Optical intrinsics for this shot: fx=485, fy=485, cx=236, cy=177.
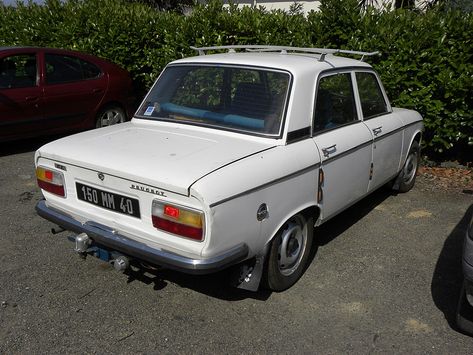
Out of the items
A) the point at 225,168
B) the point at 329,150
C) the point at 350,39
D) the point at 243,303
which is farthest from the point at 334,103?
the point at 350,39

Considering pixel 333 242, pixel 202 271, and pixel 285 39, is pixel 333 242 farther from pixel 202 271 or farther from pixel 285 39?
pixel 285 39

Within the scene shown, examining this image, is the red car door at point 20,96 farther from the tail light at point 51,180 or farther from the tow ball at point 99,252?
the tow ball at point 99,252

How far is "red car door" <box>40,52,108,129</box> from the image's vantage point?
7.15 meters

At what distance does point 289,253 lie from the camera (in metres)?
3.61

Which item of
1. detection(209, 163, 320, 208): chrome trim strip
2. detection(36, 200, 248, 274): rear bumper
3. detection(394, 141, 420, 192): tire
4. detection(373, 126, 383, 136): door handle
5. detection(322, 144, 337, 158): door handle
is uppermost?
detection(322, 144, 337, 158): door handle

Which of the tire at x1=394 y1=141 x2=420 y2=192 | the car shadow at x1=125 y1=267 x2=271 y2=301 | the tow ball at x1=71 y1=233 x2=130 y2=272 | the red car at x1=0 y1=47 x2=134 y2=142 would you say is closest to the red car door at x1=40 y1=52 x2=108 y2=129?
the red car at x1=0 y1=47 x2=134 y2=142

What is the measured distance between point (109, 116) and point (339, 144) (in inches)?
201

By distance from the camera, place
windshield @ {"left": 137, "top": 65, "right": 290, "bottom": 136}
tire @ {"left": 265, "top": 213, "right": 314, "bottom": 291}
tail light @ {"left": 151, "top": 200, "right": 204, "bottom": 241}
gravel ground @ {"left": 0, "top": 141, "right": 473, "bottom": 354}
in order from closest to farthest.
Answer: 1. tail light @ {"left": 151, "top": 200, "right": 204, "bottom": 241}
2. gravel ground @ {"left": 0, "top": 141, "right": 473, "bottom": 354}
3. tire @ {"left": 265, "top": 213, "right": 314, "bottom": 291}
4. windshield @ {"left": 137, "top": 65, "right": 290, "bottom": 136}

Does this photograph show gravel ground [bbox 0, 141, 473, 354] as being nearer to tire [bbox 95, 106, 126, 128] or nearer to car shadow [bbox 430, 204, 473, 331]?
car shadow [bbox 430, 204, 473, 331]

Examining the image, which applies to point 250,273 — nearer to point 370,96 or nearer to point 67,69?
point 370,96

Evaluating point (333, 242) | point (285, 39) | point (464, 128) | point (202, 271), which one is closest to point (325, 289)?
point (333, 242)

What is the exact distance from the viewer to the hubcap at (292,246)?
11.4 feet

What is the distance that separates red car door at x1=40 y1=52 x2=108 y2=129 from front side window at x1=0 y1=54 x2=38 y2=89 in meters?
0.19

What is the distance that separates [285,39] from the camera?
7.19 m
